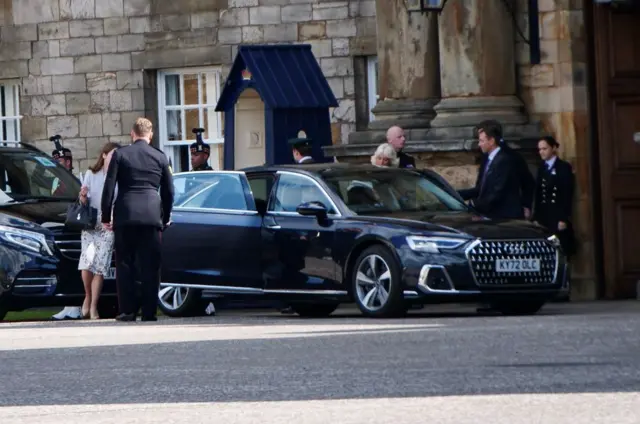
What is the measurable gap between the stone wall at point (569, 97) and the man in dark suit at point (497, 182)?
91.5 inches

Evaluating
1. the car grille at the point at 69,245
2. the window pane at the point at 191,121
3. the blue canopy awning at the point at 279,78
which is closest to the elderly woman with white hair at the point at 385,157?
the blue canopy awning at the point at 279,78

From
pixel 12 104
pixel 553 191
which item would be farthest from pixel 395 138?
pixel 12 104

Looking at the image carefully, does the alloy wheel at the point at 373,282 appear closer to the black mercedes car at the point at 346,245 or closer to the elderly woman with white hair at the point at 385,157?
the black mercedes car at the point at 346,245

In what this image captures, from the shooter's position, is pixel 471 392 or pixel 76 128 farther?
pixel 76 128

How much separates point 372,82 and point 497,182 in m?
7.45

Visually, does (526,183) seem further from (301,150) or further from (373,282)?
(373,282)

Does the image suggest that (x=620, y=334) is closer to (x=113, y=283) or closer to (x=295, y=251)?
(x=295, y=251)

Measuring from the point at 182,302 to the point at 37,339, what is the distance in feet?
15.7

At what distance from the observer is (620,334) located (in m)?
14.5

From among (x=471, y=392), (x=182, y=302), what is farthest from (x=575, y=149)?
(x=471, y=392)

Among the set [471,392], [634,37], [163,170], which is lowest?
[471,392]

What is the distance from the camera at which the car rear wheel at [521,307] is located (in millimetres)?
19047

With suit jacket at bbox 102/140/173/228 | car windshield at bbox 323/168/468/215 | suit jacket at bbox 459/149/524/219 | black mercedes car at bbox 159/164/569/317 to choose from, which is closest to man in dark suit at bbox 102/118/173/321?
suit jacket at bbox 102/140/173/228

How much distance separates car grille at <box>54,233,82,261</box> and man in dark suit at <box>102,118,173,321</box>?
144 centimetres
